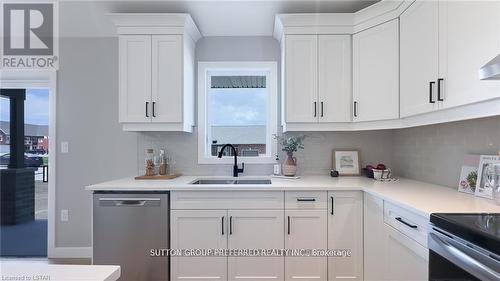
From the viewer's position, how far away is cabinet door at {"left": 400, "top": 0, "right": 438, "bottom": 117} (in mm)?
1813

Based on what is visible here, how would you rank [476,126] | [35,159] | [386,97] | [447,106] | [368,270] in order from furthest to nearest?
[35,159] < [386,97] < [368,270] < [476,126] < [447,106]

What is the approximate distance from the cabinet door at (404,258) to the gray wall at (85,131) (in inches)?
98.5

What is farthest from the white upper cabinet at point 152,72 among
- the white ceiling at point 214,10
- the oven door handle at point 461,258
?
the oven door handle at point 461,258

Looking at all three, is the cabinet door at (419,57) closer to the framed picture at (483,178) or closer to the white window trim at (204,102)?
the framed picture at (483,178)

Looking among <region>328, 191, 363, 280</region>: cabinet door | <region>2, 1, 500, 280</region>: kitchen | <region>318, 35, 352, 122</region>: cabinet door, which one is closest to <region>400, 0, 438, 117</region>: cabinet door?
<region>2, 1, 500, 280</region>: kitchen

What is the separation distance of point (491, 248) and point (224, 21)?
100 inches

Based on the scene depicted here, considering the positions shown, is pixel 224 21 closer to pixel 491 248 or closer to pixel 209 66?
pixel 209 66

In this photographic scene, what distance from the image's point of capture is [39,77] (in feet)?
10.3

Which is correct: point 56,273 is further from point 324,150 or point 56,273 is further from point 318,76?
point 324,150

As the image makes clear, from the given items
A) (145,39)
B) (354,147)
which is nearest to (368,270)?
(354,147)

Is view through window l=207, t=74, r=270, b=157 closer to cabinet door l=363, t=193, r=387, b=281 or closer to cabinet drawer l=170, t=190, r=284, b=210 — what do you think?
cabinet drawer l=170, t=190, r=284, b=210

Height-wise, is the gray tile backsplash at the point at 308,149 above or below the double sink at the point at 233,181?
above

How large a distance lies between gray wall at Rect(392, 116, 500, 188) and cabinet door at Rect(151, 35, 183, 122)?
2149 mm

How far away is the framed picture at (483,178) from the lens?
168 centimetres
